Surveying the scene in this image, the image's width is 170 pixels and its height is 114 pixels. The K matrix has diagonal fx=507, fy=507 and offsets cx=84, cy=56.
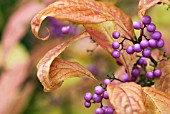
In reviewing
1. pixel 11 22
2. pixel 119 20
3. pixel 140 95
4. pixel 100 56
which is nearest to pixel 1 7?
pixel 11 22

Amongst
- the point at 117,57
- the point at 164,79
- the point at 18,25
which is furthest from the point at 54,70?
the point at 18,25

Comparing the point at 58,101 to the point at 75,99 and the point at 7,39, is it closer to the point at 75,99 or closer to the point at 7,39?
the point at 75,99

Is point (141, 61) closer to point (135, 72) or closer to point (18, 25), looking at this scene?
point (135, 72)

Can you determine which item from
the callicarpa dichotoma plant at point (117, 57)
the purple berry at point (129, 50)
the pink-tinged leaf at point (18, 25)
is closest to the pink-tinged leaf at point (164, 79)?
the callicarpa dichotoma plant at point (117, 57)

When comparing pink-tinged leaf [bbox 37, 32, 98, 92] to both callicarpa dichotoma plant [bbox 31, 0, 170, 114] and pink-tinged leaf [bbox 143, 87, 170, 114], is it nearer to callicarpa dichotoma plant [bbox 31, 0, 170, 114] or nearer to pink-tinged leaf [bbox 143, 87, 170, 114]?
callicarpa dichotoma plant [bbox 31, 0, 170, 114]

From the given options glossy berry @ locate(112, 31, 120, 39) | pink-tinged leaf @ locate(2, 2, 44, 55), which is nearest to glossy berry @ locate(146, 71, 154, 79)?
glossy berry @ locate(112, 31, 120, 39)

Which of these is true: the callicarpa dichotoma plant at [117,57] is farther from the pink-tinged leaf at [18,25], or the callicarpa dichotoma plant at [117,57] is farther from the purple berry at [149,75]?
the pink-tinged leaf at [18,25]
